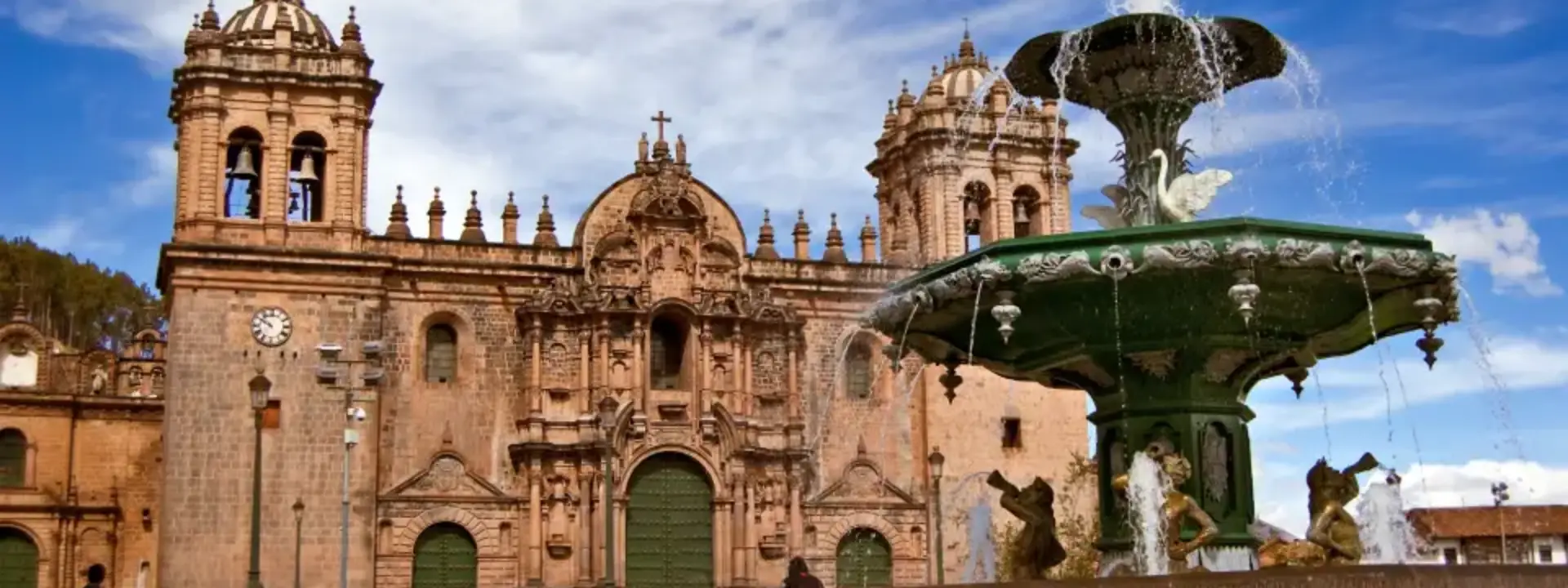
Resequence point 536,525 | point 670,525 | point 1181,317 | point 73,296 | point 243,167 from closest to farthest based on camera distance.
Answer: point 1181,317 → point 243,167 → point 536,525 → point 670,525 → point 73,296

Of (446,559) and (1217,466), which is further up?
(446,559)

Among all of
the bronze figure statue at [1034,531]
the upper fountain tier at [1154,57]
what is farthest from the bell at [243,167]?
the bronze figure statue at [1034,531]

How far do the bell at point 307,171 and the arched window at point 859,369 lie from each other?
10.5 m

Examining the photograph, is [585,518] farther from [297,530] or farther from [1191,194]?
[1191,194]

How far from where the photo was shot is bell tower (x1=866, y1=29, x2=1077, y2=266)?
36219mm

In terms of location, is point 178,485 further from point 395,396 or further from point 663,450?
point 663,450

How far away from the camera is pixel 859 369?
116 ft

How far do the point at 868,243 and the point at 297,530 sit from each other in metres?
12.9

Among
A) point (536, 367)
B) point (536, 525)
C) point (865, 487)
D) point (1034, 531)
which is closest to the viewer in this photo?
point (1034, 531)

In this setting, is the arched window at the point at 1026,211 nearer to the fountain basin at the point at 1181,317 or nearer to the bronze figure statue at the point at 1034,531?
the fountain basin at the point at 1181,317

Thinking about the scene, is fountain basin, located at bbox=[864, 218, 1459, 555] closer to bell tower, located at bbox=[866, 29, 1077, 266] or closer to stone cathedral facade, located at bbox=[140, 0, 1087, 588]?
stone cathedral facade, located at bbox=[140, 0, 1087, 588]

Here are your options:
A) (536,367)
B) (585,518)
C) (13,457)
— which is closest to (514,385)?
(536,367)

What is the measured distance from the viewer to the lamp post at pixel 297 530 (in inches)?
1182

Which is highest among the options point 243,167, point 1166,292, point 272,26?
point 272,26
